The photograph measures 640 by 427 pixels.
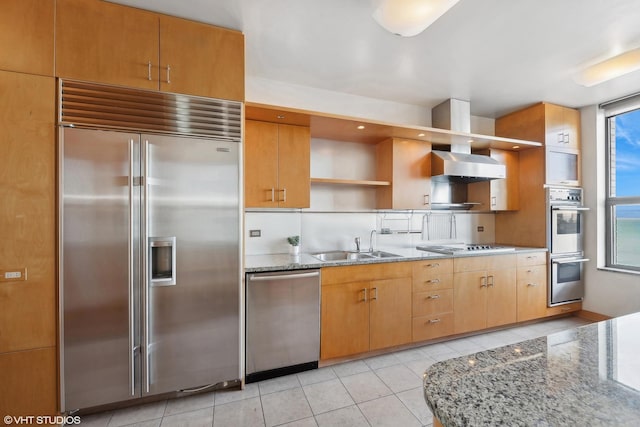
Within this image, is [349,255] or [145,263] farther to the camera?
[349,255]

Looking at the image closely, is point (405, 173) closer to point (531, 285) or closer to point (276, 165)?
point (276, 165)

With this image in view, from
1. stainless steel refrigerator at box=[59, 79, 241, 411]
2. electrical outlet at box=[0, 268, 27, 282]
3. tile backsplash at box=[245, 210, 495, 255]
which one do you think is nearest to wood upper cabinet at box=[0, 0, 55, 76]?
stainless steel refrigerator at box=[59, 79, 241, 411]

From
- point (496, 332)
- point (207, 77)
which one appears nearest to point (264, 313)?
point (207, 77)

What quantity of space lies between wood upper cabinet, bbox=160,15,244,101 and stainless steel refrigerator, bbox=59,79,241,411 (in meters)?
0.36

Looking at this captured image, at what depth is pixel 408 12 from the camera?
1585mm

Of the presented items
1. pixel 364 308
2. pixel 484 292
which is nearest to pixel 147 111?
pixel 364 308

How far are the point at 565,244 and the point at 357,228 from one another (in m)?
2.62

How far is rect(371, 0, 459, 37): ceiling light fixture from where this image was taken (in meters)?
1.53

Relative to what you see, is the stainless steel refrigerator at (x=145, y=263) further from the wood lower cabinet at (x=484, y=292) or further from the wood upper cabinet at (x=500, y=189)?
the wood upper cabinet at (x=500, y=189)

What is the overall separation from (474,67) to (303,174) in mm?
1915

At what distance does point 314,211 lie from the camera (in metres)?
2.95

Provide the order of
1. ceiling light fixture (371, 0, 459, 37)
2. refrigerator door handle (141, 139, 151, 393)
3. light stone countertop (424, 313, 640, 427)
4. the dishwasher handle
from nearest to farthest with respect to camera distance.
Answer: light stone countertop (424, 313, 640, 427) → ceiling light fixture (371, 0, 459, 37) → refrigerator door handle (141, 139, 151, 393) → the dishwasher handle

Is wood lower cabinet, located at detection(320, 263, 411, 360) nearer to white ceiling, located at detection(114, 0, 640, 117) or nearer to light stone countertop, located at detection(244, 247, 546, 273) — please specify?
light stone countertop, located at detection(244, 247, 546, 273)

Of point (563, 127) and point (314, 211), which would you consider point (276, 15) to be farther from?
point (563, 127)
